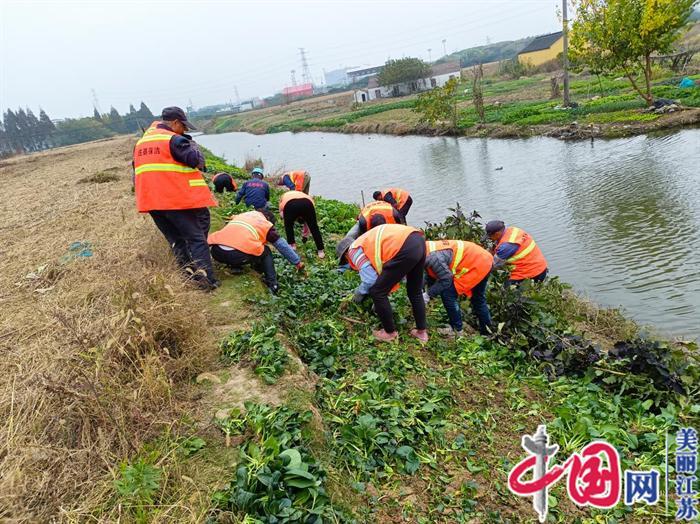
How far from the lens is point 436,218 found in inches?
485

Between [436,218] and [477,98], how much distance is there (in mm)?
18372

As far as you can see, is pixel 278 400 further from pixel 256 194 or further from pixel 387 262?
pixel 256 194

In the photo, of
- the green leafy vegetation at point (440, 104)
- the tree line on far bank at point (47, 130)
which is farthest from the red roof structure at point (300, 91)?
the green leafy vegetation at point (440, 104)

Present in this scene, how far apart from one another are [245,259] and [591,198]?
10.3 metres

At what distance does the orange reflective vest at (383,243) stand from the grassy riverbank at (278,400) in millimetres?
911

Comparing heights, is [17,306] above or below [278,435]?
above

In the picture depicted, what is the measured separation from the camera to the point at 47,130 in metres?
78.2

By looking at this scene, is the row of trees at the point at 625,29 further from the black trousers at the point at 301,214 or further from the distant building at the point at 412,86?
the distant building at the point at 412,86

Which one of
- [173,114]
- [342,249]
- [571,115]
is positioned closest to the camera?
[173,114]

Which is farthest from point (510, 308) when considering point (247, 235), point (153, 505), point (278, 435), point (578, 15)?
point (578, 15)

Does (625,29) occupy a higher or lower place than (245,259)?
higher

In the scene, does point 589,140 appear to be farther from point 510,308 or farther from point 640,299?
point 510,308

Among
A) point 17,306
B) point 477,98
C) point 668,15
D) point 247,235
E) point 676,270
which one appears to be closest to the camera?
point 17,306

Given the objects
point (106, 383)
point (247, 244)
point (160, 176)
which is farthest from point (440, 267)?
point (106, 383)
